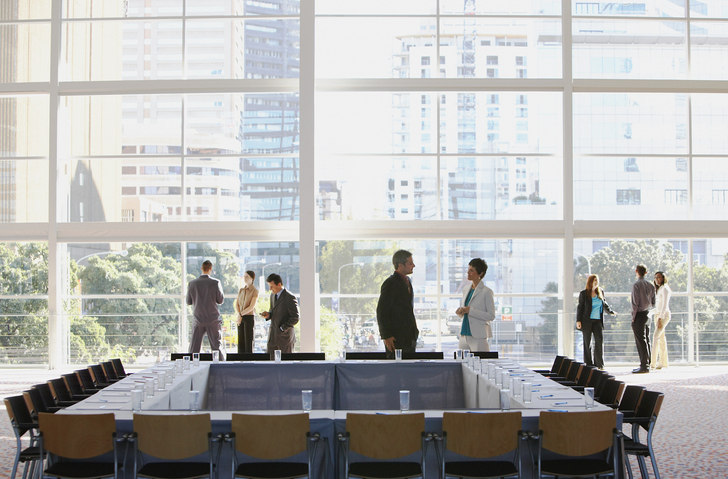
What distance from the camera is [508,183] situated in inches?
609

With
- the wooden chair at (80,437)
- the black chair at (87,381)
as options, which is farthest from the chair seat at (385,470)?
the black chair at (87,381)

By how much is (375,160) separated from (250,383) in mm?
7463

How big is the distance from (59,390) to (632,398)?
492 centimetres

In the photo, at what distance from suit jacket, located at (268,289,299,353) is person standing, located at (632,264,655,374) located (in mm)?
6059

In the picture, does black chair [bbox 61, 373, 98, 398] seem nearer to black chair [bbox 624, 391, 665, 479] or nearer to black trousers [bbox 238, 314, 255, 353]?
black trousers [bbox 238, 314, 255, 353]

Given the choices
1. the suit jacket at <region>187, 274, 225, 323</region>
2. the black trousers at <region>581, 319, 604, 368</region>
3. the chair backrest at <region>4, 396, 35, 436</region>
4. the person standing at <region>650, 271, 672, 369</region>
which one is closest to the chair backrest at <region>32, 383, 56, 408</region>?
the chair backrest at <region>4, 396, 35, 436</region>

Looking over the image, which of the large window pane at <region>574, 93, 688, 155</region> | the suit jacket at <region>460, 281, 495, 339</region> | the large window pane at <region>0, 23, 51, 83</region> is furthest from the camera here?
the large window pane at <region>0, 23, 51, 83</region>

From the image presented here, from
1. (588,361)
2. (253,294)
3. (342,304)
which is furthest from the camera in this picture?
(342,304)

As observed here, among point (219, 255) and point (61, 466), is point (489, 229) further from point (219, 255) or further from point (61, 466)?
→ point (61, 466)

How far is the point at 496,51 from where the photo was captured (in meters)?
15.7

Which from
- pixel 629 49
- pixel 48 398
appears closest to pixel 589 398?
pixel 48 398

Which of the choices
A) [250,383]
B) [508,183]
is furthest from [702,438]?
A: [508,183]

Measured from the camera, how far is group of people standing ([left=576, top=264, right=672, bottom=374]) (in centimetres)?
1355

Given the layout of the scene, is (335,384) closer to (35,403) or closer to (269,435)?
(35,403)
